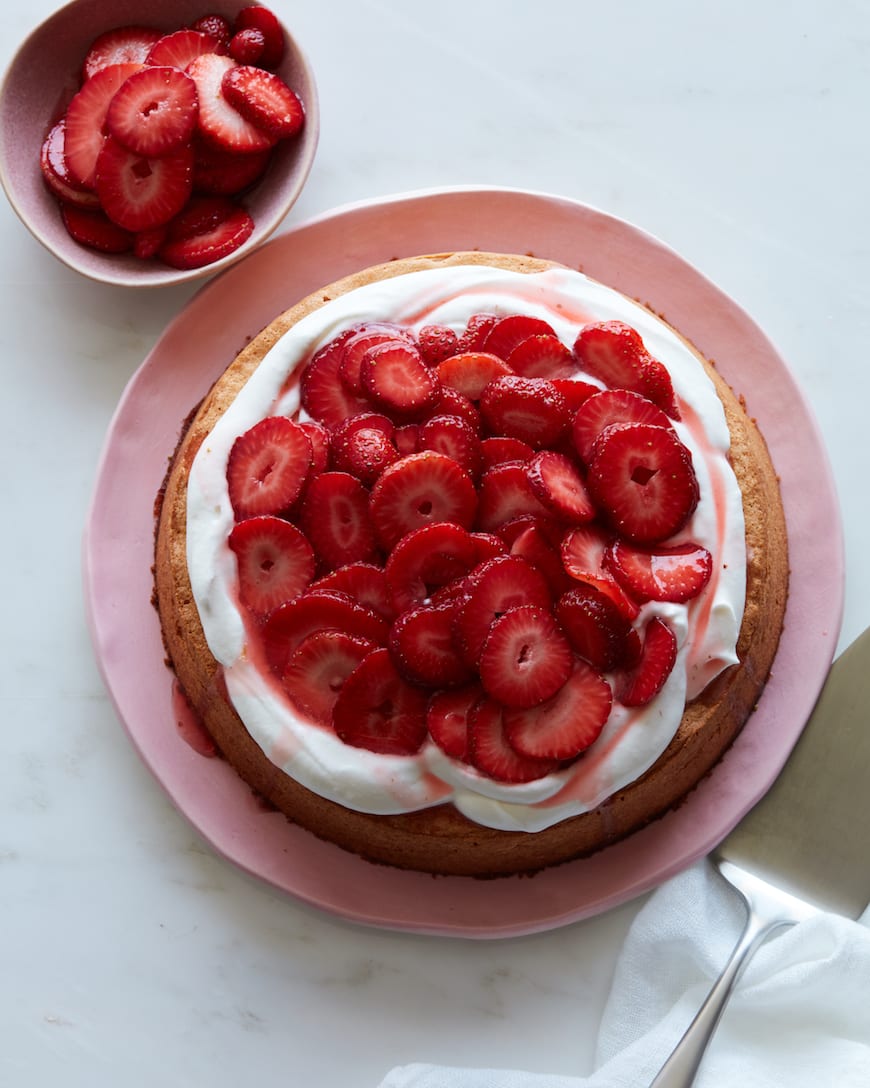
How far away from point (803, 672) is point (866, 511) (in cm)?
45

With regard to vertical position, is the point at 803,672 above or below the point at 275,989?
above

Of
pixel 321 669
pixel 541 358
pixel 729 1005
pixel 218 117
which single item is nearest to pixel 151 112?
pixel 218 117

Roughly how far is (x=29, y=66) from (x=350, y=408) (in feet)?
4.03

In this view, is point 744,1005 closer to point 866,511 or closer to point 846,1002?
point 846,1002

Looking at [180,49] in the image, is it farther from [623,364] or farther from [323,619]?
[323,619]

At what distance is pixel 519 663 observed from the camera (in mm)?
2232

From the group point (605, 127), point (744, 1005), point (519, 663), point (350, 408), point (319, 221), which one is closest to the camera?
point (519, 663)

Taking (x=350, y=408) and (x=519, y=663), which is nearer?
(x=519, y=663)

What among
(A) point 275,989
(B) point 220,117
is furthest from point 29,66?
(A) point 275,989

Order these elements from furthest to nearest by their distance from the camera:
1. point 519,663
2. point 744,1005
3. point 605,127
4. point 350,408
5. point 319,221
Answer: point 605,127 → point 319,221 → point 744,1005 → point 350,408 → point 519,663

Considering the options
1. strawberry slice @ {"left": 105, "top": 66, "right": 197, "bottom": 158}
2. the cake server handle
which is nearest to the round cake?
the cake server handle

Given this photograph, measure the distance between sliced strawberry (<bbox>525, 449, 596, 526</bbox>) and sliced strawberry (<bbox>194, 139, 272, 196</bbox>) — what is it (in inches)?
42.7

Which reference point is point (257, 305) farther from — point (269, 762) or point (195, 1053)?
point (195, 1053)

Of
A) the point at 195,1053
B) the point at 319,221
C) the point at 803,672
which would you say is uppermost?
the point at 319,221
